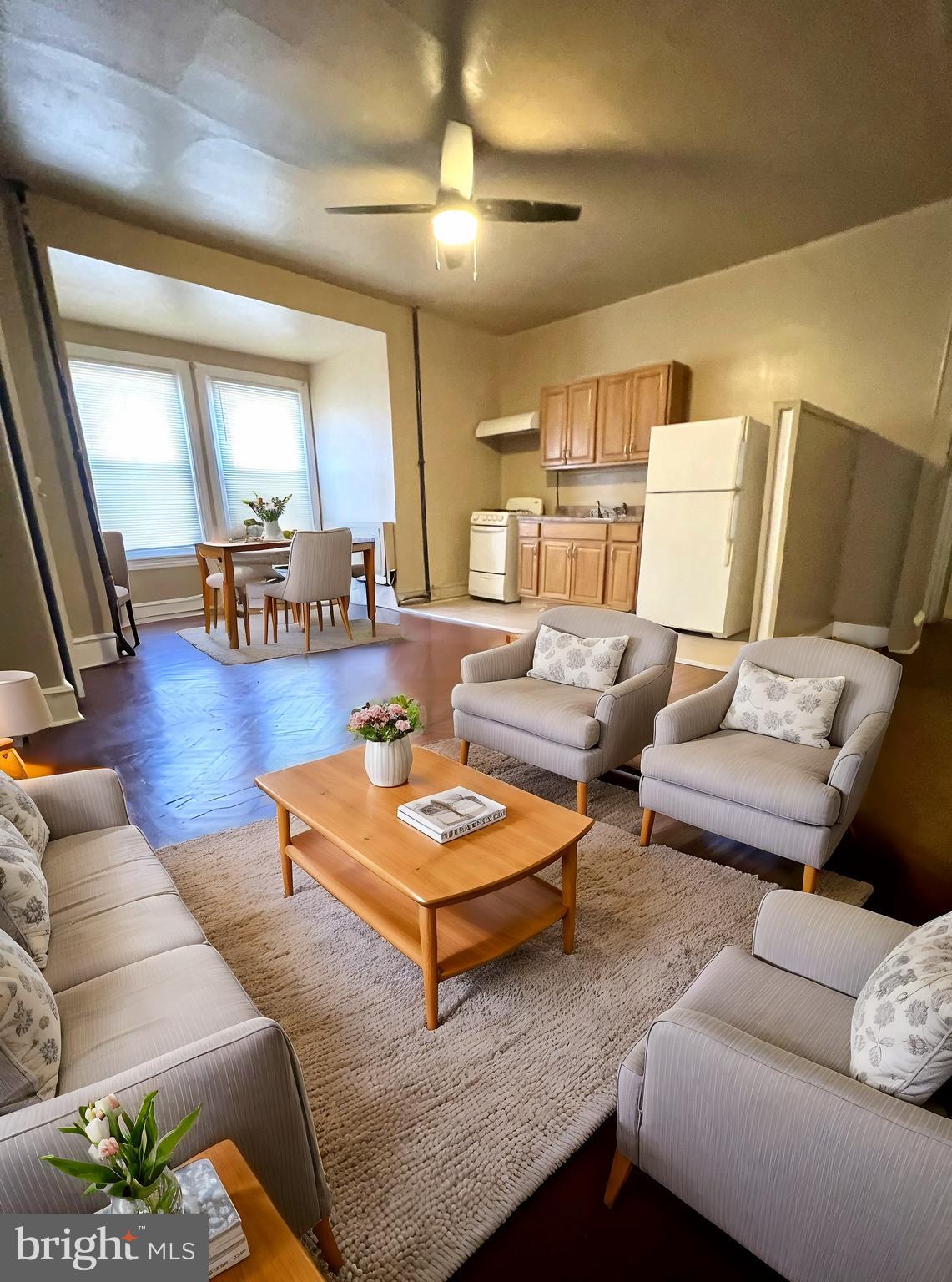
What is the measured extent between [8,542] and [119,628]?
1.54 m

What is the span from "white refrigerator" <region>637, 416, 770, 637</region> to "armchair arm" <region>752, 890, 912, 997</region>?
13.3 ft

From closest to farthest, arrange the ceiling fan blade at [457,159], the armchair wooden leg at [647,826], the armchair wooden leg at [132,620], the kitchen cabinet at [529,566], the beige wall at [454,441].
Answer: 1. the armchair wooden leg at [647,826]
2. the ceiling fan blade at [457,159]
3. the armchair wooden leg at [132,620]
4. the kitchen cabinet at [529,566]
5. the beige wall at [454,441]

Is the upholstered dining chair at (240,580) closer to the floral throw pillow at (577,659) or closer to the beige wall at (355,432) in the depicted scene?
the beige wall at (355,432)

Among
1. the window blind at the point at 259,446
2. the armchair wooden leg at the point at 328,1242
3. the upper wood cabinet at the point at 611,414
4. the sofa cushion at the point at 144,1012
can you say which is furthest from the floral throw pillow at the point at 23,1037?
the window blind at the point at 259,446

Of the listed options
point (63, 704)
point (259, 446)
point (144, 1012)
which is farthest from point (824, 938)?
point (259, 446)

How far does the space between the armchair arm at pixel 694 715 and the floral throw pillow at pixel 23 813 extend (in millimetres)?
1908

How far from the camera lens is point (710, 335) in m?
5.30

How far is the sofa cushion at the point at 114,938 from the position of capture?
1104mm

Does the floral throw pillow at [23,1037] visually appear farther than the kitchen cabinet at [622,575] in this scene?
No

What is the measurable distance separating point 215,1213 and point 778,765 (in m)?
1.80

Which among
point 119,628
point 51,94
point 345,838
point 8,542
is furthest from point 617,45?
point 119,628

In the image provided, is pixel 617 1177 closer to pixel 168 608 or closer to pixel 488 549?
pixel 488 549

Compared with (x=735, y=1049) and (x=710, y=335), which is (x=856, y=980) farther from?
(x=710, y=335)

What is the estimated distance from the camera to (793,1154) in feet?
2.53
